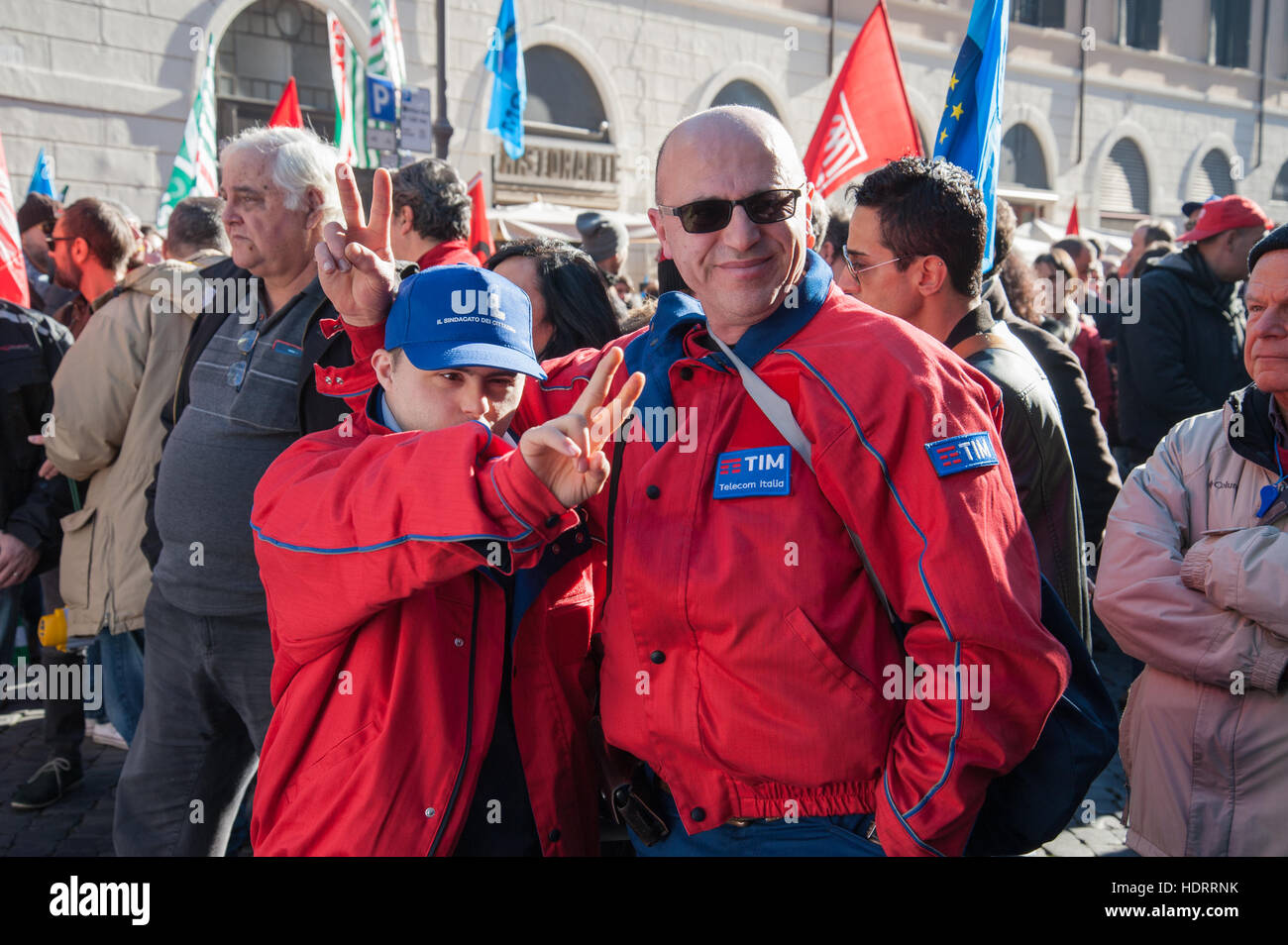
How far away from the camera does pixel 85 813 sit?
14.8 ft

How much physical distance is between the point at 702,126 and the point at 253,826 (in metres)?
1.50

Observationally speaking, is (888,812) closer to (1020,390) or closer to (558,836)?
(558,836)

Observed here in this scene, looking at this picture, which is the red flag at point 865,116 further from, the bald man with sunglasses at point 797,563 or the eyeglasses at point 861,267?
the bald man with sunglasses at point 797,563

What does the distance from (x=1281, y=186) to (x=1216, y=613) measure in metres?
31.2

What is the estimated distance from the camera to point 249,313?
10.2ft

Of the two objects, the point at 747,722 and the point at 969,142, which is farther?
the point at 969,142

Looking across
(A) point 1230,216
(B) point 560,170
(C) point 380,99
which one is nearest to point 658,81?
(B) point 560,170

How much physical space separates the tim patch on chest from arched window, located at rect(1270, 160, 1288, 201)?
103 ft

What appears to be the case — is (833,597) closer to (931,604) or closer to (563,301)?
(931,604)

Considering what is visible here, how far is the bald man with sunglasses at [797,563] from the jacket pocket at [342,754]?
42 cm

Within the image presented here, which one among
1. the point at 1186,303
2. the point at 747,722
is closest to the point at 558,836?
the point at 747,722

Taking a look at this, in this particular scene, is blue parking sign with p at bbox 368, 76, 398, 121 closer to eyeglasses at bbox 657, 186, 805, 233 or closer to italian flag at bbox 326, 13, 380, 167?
italian flag at bbox 326, 13, 380, 167

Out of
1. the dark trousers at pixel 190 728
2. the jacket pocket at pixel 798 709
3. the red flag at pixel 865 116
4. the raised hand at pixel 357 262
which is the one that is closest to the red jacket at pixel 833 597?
the jacket pocket at pixel 798 709

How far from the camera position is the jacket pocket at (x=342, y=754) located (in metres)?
1.86
